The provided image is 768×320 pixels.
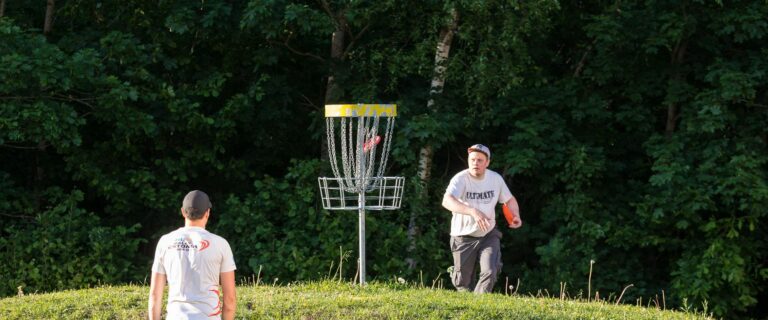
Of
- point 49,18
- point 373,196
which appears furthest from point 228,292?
point 49,18

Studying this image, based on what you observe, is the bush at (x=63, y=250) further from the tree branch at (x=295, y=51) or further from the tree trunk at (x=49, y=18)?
the tree branch at (x=295, y=51)

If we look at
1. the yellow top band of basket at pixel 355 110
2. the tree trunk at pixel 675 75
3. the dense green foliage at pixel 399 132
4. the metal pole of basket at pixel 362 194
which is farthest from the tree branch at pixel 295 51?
the yellow top band of basket at pixel 355 110

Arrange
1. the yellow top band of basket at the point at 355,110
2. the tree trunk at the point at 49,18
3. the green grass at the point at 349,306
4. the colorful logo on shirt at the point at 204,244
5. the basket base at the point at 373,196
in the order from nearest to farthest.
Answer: the colorful logo on shirt at the point at 204,244 → the green grass at the point at 349,306 → the yellow top band of basket at the point at 355,110 → the basket base at the point at 373,196 → the tree trunk at the point at 49,18

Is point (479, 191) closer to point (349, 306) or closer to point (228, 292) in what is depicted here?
point (349, 306)

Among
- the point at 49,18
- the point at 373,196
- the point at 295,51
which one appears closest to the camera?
the point at 373,196

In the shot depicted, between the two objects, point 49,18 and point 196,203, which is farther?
point 49,18

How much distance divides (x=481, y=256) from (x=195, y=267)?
480cm

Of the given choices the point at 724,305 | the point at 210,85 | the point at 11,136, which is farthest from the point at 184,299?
the point at 724,305

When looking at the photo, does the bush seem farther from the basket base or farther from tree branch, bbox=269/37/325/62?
tree branch, bbox=269/37/325/62

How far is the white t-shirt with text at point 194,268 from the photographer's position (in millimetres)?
6137

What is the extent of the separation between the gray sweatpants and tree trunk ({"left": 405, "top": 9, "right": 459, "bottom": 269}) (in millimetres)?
6133

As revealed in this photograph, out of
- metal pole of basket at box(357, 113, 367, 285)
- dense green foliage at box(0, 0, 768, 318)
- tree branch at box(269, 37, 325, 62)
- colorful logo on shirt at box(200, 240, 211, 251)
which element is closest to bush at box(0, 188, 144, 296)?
dense green foliage at box(0, 0, 768, 318)

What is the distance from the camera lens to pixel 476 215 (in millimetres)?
10117

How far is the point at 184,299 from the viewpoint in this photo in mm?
6172
